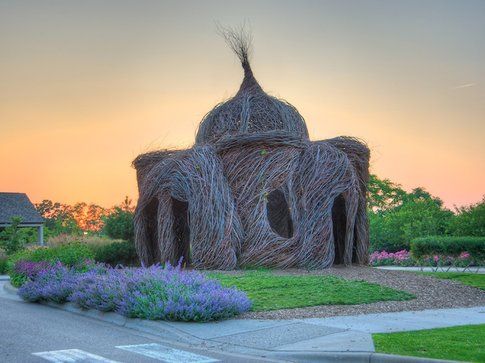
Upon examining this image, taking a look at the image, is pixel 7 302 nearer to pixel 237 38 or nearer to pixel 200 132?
pixel 200 132

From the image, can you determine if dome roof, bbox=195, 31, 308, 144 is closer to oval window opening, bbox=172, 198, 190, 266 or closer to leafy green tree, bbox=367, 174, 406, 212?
oval window opening, bbox=172, 198, 190, 266

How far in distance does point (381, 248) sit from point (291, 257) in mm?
Result: 19690

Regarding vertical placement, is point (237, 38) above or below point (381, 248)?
above

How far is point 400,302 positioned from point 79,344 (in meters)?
6.11

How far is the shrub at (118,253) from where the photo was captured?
23.0m

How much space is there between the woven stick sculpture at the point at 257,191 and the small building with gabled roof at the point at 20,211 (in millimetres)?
27100

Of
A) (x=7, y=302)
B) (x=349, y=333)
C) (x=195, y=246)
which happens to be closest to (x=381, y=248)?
(x=195, y=246)

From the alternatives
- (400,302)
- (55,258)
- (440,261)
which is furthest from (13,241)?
(400,302)

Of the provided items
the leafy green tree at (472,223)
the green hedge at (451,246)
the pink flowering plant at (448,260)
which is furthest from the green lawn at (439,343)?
the leafy green tree at (472,223)

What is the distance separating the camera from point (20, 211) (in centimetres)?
4491

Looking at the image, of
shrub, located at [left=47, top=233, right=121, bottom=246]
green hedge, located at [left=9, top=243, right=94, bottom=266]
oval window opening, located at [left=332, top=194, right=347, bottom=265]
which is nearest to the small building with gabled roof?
shrub, located at [left=47, top=233, right=121, bottom=246]

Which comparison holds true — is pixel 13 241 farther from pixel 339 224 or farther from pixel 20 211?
pixel 20 211

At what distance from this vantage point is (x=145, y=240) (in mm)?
20141

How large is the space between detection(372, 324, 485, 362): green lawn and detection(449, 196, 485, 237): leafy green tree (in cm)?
2049
